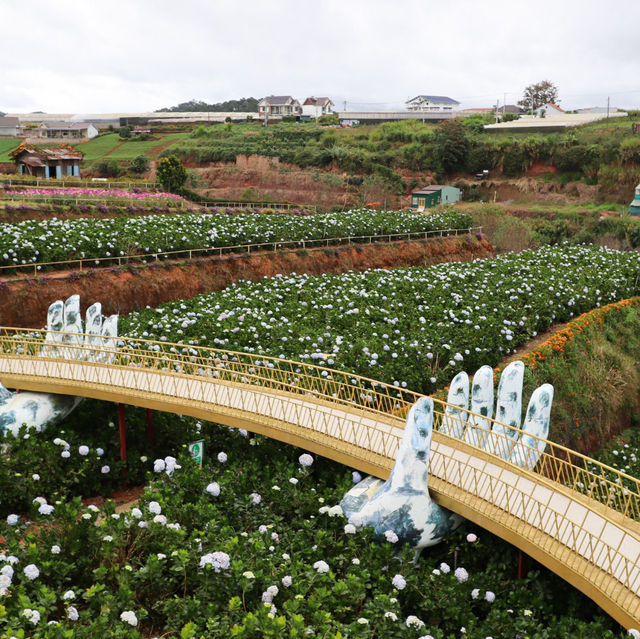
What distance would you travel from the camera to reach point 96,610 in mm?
7422

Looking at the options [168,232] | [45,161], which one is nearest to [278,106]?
[45,161]

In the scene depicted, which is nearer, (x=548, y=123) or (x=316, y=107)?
(x=548, y=123)

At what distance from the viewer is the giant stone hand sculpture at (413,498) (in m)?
9.09

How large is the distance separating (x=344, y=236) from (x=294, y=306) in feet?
41.4

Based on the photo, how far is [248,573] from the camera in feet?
24.9

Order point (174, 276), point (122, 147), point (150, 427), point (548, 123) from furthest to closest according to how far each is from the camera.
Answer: point (122, 147), point (548, 123), point (174, 276), point (150, 427)

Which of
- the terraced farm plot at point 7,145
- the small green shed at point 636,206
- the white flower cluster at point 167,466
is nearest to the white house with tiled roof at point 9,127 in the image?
the terraced farm plot at point 7,145

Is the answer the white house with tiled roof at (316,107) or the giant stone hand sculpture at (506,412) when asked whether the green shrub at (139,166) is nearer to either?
the white house with tiled roof at (316,107)

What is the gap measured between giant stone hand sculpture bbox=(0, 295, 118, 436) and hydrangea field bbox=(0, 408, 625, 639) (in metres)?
1.52

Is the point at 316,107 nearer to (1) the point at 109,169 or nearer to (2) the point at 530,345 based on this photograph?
(1) the point at 109,169

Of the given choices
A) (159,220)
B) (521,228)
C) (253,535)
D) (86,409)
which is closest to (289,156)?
(521,228)

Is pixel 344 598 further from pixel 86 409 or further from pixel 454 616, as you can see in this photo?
pixel 86 409

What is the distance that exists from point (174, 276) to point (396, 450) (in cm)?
1650

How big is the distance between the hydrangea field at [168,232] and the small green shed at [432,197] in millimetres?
15826
